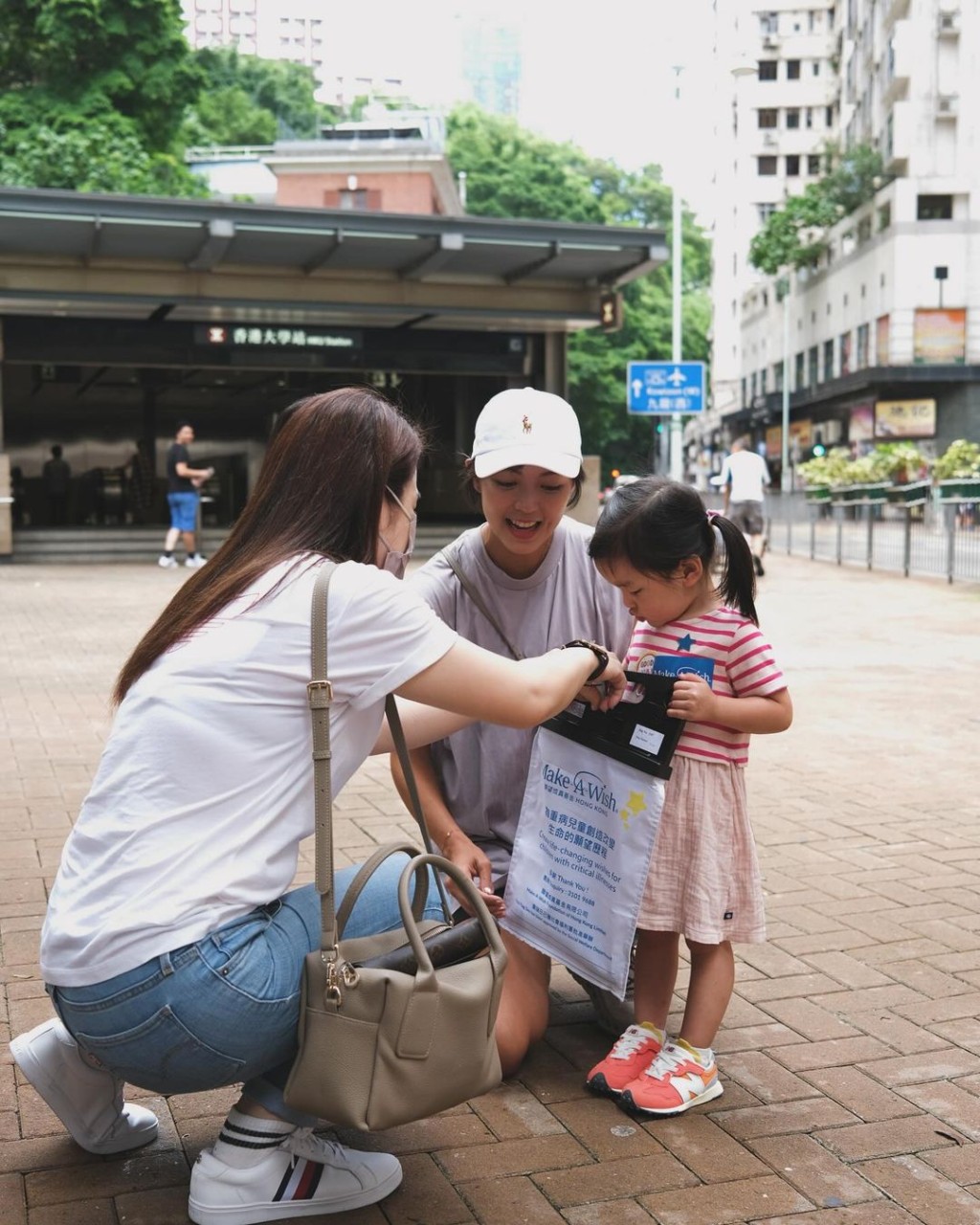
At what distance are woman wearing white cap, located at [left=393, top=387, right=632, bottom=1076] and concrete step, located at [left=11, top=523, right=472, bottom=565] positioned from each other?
18.0m

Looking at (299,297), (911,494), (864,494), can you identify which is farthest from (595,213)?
(911,494)

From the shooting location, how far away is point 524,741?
3727mm

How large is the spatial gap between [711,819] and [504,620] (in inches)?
30.4

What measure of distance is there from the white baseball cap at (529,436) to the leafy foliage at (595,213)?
48.9 meters

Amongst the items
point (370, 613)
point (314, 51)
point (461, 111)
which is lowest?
point (370, 613)

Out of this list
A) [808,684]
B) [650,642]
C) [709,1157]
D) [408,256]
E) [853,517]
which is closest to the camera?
[709,1157]

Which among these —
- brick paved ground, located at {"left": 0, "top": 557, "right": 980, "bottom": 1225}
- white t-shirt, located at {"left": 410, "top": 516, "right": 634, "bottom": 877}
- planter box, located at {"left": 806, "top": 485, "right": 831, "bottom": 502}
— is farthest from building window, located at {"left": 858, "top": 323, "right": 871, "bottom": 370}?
white t-shirt, located at {"left": 410, "top": 516, "right": 634, "bottom": 877}

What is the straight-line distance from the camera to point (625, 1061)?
339 centimetres

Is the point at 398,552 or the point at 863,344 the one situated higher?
the point at 863,344

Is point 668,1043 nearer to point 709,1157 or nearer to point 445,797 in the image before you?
point 709,1157

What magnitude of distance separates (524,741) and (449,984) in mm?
1248

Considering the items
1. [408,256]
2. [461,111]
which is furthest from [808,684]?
[461,111]

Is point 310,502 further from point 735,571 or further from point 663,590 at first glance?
point 735,571

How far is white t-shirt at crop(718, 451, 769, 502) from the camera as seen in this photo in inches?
781
